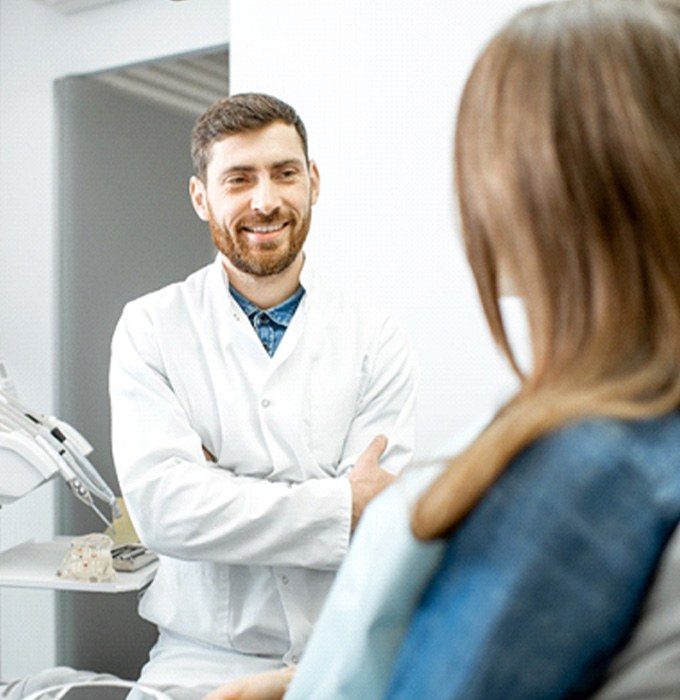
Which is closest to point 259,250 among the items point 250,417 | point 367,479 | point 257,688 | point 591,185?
point 250,417

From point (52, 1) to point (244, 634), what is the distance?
8.21ft

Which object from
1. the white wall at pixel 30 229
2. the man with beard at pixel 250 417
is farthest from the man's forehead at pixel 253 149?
the white wall at pixel 30 229

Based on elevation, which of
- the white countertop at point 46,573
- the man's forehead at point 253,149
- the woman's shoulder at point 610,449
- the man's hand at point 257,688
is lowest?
the white countertop at point 46,573

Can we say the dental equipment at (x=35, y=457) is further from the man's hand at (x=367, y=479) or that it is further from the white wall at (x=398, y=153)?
the white wall at (x=398, y=153)

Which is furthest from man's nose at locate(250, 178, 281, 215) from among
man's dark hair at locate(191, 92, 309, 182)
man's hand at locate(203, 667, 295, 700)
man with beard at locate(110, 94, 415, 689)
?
man's hand at locate(203, 667, 295, 700)

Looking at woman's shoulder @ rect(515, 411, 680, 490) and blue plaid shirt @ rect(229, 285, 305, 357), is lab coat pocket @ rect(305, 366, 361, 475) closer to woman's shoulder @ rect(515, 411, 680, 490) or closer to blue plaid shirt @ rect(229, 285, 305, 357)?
blue plaid shirt @ rect(229, 285, 305, 357)

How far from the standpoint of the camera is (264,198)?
72.3 inches

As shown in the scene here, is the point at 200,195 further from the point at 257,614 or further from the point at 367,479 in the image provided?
the point at 257,614

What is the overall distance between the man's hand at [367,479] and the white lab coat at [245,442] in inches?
0.9

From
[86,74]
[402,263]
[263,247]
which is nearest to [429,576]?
[263,247]

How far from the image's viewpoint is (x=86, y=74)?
324 cm

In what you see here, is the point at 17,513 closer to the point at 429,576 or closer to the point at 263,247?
the point at 263,247

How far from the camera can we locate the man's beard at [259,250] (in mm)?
1852

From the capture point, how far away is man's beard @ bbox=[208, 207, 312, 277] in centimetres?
185
